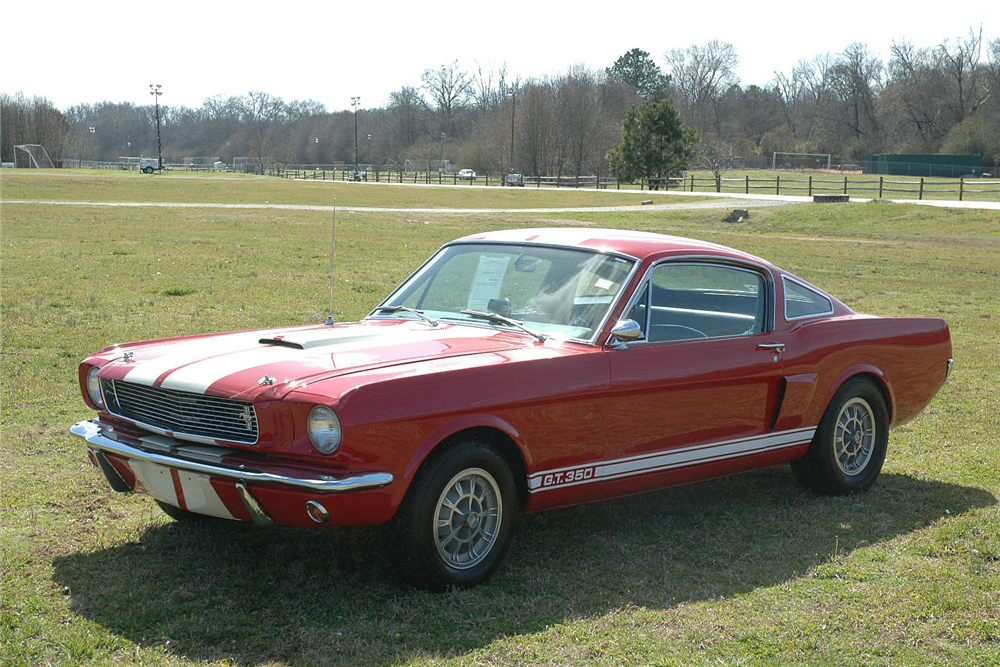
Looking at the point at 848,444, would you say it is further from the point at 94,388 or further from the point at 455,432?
the point at 94,388

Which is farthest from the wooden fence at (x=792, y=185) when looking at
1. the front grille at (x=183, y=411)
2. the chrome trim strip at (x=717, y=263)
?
the front grille at (x=183, y=411)

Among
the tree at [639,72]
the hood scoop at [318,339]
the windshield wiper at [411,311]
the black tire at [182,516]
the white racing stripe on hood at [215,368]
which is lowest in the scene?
the black tire at [182,516]

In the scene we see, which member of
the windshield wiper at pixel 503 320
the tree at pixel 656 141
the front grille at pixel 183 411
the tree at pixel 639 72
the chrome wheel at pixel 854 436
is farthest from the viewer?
the tree at pixel 639 72

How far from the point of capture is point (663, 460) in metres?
5.19

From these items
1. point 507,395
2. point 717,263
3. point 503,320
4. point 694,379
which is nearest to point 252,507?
point 507,395

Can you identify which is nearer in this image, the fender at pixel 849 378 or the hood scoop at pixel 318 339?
the hood scoop at pixel 318 339

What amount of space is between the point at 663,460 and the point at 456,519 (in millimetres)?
1257

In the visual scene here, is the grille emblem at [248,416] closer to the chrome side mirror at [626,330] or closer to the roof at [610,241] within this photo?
the chrome side mirror at [626,330]

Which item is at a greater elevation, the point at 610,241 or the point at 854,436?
the point at 610,241

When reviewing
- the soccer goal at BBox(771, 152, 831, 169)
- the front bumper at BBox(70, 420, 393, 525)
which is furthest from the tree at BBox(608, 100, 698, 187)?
the front bumper at BBox(70, 420, 393, 525)

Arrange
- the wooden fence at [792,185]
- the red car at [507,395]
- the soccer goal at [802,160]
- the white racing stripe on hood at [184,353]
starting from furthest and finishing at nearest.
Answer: the soccer goal at [802,160] < the wooden fence at [792,185] < the white racing stripe on hood at [184,353] < the red car at [507,395]

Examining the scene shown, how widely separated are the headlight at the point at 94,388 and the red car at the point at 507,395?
14mm

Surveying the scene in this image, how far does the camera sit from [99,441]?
4633 mm

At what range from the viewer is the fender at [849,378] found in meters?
5.96
